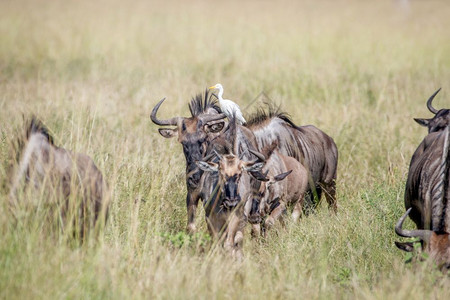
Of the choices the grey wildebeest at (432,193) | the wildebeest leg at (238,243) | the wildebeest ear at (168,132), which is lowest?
the wildebeest leg at (238,243)

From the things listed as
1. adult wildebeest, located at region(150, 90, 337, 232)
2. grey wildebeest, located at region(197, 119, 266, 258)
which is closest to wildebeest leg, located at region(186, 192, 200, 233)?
adult wildebeest, located at region(150, 90, 337, 232)

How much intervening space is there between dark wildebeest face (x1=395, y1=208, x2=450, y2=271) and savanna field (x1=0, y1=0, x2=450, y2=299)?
134mm

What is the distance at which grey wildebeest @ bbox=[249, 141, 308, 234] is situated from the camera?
6824mm

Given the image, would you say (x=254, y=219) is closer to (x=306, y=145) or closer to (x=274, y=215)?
(x=274, y=215)

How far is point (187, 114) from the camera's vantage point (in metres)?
9.76

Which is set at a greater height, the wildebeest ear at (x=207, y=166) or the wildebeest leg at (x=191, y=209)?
the wildebeest ear at (x=207, y=166)

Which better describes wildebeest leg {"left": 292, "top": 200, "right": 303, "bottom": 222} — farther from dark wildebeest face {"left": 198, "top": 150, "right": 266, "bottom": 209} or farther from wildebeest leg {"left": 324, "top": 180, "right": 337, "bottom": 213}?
dark wildebeest face {"left": 198, "top": 150, "right": 266, "bottom": 209}

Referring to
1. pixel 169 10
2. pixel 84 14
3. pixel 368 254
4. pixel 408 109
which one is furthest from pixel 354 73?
pixel 169 10

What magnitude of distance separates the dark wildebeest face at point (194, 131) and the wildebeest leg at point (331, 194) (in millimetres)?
1537

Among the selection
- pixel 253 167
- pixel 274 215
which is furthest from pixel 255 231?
pixel 253 167

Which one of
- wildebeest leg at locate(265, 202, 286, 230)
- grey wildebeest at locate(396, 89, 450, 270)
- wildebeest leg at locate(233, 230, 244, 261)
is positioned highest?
grey wildebeest at locate(396, 89, 450, 270)

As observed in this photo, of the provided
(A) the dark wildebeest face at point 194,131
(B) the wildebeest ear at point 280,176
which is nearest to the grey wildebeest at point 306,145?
(A) the dark wildebeest face at point 194,131

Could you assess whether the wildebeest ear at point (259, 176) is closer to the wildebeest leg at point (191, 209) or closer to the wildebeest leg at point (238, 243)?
the wildebeest leg at point (238, 243)

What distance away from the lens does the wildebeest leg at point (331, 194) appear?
316 inches
